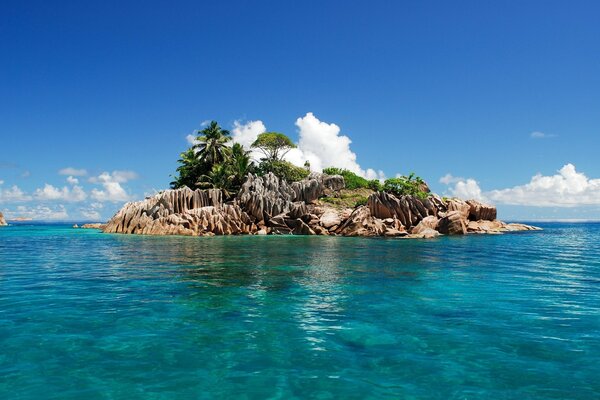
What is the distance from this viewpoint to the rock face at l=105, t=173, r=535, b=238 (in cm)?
6384

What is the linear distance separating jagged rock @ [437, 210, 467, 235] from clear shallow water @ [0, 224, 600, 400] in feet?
156

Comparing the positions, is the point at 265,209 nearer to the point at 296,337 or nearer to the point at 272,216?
the point at 272,216

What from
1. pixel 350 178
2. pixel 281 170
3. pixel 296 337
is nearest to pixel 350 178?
pixel 350 178

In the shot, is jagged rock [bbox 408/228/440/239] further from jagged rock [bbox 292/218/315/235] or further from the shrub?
the shrub

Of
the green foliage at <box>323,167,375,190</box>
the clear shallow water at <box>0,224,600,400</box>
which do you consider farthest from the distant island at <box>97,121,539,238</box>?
the clear shallow water at <box>0,224,600,400</box>

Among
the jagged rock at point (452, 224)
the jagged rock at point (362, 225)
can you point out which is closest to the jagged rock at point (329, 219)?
the jagged rock at point (362, 225)

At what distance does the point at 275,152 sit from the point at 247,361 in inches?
3663

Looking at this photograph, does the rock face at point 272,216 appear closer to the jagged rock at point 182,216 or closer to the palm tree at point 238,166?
the jagged rock at point 182,216

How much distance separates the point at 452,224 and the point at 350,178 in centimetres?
3807

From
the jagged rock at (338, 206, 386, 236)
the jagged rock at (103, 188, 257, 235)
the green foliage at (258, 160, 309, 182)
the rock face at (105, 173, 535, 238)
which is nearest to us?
the jagged rock at (338, 206, 386, 236)

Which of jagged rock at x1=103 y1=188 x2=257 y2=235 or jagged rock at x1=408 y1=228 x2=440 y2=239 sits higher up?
jagged rock at x1=103 y1=188 x2=257 y2=235

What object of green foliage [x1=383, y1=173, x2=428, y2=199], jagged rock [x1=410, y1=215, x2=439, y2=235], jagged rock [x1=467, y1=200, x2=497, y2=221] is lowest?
jagged rock [x1=410, y1=215, x2=439, y2=235]

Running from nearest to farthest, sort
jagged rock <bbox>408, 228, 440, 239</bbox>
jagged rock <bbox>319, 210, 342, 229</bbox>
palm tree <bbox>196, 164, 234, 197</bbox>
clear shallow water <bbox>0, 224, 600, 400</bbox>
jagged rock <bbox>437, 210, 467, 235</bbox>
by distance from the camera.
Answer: clear shallow water <bbox>0, 224, 600, 400</bbox> < jagged rock <bbox>408, 228, 440, 239</bbox> < jagged rock <bbox>437, 210, 467, 235</bbox> < jagged rock <bbox>319, 210, 342, 229</bbox> < palm tree <bbox>196, 164, 234, 197</bbox>

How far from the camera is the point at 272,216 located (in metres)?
69.5
